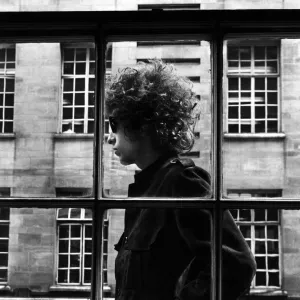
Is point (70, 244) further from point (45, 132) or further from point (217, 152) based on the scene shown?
point (217, 152)

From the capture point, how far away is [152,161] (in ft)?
3.06

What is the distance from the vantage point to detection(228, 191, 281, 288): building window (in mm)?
9164

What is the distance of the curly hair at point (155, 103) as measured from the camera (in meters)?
0.93

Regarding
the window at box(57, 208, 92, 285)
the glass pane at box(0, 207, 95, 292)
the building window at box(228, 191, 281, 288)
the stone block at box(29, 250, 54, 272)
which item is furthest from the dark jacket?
the building window at box(228, 191, 281, 288)

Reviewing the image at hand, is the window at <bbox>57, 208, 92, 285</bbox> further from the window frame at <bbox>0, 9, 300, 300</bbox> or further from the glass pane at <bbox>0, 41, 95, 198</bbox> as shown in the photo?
the window frame at <bbox>0, 9, 300, 300</bbox>

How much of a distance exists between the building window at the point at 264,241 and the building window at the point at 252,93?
1306mm

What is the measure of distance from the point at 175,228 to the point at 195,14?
1.01 feet

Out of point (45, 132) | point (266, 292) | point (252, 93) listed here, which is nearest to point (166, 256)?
point (45, 132)

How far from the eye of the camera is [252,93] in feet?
30.1

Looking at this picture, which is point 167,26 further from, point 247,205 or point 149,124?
point 247,205

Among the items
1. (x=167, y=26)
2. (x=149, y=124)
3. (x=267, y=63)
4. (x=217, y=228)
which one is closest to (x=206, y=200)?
(x=217, y=228)

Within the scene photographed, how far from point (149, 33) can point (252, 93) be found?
8.42 meters

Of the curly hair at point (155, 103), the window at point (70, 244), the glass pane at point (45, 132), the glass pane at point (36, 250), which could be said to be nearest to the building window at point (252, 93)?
the glass pane at point (45, 132)

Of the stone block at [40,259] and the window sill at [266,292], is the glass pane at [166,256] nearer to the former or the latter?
the stone block at [40,259]
